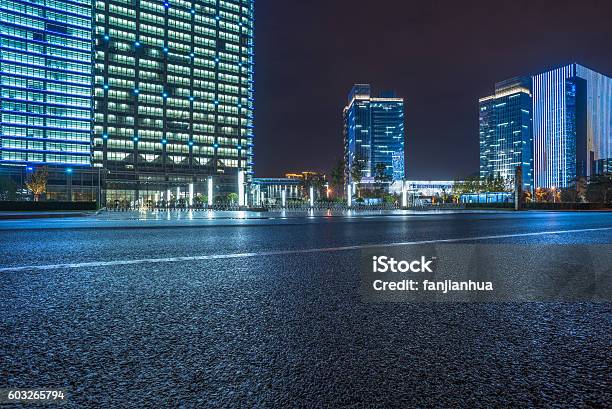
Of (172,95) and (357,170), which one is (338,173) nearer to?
(357,170)

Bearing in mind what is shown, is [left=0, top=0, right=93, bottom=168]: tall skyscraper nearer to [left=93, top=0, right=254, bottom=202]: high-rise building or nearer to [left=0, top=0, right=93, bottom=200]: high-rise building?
[left=0, top=0, right=93, bottom=200]: high-rise building

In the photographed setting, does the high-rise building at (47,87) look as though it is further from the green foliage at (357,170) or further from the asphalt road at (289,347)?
the asphalt road at (289,347)

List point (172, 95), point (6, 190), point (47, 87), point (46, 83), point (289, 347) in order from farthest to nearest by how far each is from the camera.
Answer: point (172, 95) < point (47, 87) < point (46, 83) < point (6, 190) < point (289, 347)

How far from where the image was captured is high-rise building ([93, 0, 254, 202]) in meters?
113

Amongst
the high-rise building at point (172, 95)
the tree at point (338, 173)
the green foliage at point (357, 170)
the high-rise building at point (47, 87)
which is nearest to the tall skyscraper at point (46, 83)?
the high-rise building at point (47, 87)

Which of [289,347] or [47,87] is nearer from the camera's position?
[289,347]

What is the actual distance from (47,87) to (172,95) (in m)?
32.2

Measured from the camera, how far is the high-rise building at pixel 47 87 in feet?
302

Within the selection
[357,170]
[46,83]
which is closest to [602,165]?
[357,170]

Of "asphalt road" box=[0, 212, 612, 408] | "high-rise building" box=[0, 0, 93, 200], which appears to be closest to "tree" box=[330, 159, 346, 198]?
"high-rise building" box=[0, 0, 93, 200]

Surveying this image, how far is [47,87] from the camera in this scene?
96.9 m

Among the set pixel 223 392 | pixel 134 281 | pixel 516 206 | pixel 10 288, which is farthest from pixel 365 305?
pixel 516 206

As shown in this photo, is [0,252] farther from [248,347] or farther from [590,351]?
[590,351]

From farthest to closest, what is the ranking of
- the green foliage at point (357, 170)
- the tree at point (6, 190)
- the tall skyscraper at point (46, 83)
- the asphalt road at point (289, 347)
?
the tall skyscraper at point (46, 83), the green foliage at point (357, 170), the tree at point (6, 190), the asphalt road at point (289, 347)
